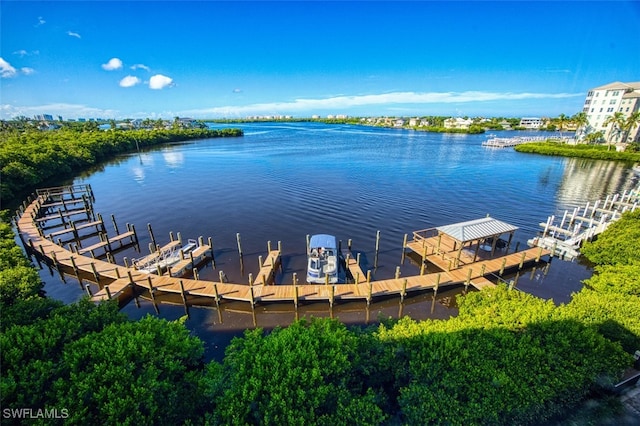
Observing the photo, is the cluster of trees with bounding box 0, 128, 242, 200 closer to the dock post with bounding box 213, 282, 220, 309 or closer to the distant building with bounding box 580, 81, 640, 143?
the dock post with bounding box 213, 282, 220, 309

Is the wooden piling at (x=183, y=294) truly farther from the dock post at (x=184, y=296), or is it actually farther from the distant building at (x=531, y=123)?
the distant building at (x=531, y=123)

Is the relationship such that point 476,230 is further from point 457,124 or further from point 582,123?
point 457,124

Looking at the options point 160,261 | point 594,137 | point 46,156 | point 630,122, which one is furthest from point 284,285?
point 594,137

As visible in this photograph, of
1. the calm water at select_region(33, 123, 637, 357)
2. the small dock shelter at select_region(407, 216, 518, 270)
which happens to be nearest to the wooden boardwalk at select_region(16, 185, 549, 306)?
the small dock shelter at select_region(407, 216, 518, 270)

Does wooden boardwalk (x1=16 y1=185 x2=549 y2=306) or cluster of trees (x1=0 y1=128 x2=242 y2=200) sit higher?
cluster of trees (x1=0 y1=128 x2=242 y2=200)

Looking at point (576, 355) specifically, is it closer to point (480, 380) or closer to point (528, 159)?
point (480, 380)

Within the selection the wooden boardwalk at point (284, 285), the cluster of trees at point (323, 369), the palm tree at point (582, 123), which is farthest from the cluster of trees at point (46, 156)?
the palm tree at point (582, 123)
